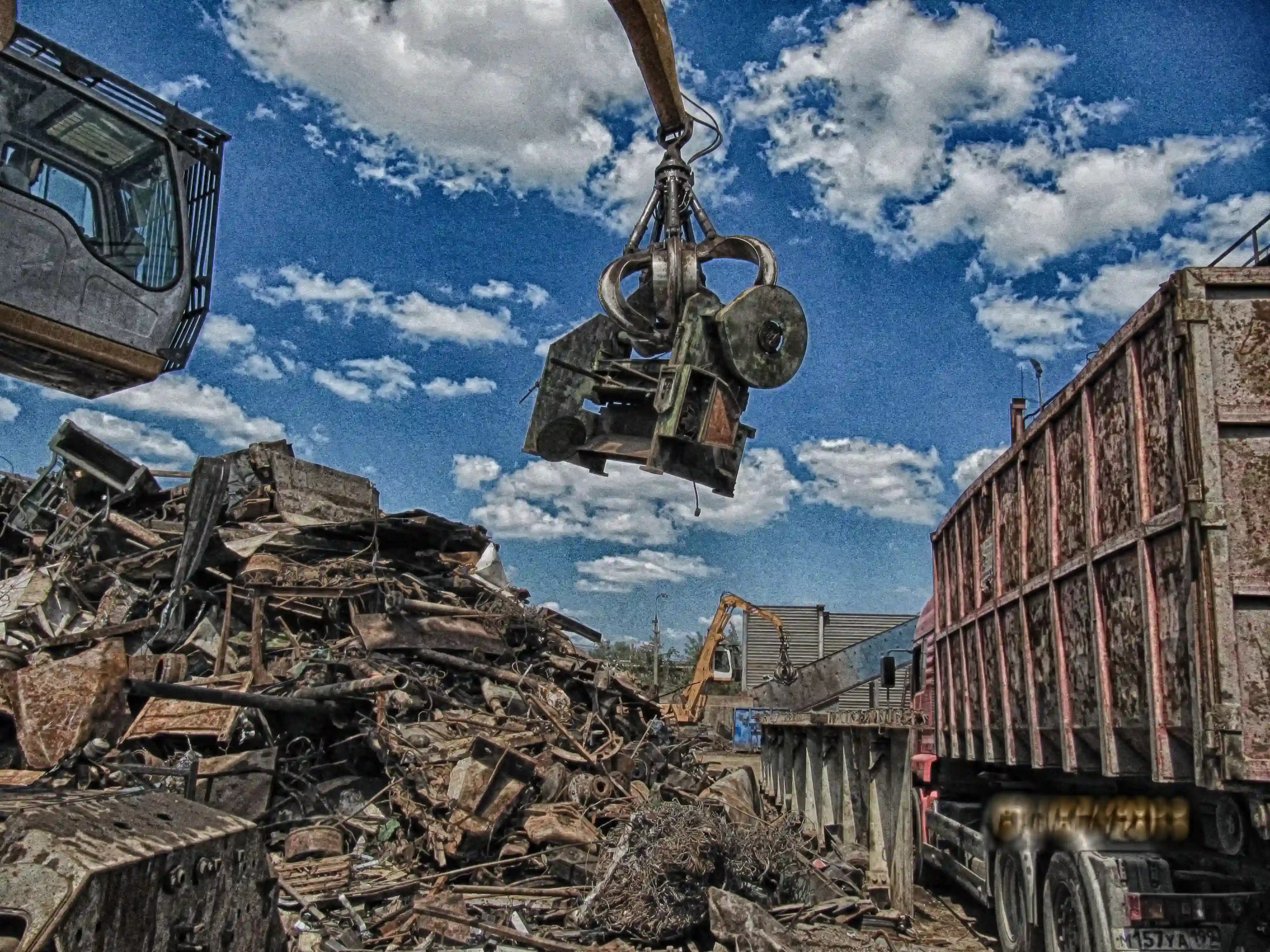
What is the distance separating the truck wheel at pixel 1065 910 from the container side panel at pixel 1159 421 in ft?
7.41

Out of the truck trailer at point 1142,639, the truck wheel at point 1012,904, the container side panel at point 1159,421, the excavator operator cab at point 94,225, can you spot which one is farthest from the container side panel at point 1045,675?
the excavator operator cab at point 94,225

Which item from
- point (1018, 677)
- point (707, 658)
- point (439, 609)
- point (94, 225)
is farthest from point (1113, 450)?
point (707, 658)

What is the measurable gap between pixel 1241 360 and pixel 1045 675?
7.82 feet

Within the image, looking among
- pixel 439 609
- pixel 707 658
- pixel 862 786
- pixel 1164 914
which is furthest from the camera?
pixel 707 658

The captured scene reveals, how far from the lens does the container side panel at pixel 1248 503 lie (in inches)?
161

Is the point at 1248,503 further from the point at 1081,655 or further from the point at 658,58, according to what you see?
the point at 658,58

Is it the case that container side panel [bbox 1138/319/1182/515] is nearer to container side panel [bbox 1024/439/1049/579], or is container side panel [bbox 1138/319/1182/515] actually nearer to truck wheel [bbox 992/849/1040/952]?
container side panel [bbox 1024/439/1049/579]

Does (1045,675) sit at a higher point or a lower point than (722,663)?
lower

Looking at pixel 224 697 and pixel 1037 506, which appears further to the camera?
pixel 224 697

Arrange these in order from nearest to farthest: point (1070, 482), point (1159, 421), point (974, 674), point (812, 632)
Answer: point (1159, 421) → point (1070, 482) → point (974, 674) → point (812, 632)

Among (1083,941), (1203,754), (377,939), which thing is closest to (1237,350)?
(1203,754)

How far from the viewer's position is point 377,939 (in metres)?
7.53

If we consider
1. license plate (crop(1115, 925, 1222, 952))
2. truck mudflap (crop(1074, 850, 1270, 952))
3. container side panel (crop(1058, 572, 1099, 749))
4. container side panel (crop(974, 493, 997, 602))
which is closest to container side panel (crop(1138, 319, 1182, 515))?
container side panel (crop(1058, 572, 1099, 749))

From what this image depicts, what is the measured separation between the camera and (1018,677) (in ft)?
21.4
